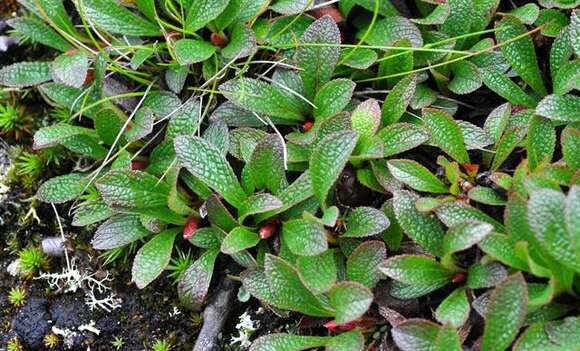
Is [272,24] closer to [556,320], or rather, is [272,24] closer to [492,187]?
[492,187]

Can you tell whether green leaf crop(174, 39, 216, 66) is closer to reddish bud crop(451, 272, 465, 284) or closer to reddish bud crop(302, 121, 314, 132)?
reddish bud crop(302, 121, 314, 132)

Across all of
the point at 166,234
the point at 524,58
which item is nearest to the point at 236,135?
the point at 166,234

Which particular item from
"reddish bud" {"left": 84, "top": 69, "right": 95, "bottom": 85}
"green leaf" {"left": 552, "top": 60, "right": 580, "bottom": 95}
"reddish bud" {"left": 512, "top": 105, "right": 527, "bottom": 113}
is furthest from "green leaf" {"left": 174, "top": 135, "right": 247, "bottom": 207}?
"green leaf" {"left": 552, "top": 60, "right": 580, "bottom": 95}

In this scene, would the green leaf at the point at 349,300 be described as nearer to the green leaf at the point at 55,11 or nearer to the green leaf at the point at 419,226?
the green leaf at the point at 419,226

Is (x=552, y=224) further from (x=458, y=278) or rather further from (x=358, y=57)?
(x=358, y=57)

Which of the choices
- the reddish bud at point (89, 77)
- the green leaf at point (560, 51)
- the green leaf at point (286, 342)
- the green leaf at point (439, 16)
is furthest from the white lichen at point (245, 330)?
the green leaf at point (560, 51)

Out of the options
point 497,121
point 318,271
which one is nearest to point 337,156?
point 318,271
